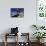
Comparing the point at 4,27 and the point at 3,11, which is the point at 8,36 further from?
the point at 3,11

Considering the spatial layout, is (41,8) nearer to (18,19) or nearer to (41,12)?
(41,12)

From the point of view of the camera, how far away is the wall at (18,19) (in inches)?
277

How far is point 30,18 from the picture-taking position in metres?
7.09

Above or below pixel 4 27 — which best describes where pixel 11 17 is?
above

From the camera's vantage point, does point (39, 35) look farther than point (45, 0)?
No

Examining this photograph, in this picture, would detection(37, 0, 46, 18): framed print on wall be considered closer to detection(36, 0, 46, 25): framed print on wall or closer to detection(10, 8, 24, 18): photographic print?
detection(36, 0, 46, 25): framed print on wall

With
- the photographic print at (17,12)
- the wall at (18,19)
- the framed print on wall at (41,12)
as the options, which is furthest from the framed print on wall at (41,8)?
the photographic print at (17,12)

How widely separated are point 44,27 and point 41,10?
29.1 inches

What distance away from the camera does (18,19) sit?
7.11m

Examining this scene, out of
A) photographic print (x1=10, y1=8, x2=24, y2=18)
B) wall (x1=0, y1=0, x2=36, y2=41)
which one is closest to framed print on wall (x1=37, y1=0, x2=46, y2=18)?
wall (x1=0, y1=0, x2=36, y2=41)

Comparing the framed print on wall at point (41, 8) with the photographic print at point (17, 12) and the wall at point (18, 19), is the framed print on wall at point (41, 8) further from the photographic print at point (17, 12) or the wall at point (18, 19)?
the photographic print at point (17, 12)

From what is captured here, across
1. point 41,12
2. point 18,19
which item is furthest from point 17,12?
point 41,12

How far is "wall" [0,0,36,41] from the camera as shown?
702 centimetres

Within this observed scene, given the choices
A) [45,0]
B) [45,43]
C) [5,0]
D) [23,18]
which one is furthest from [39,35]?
[5,0]
